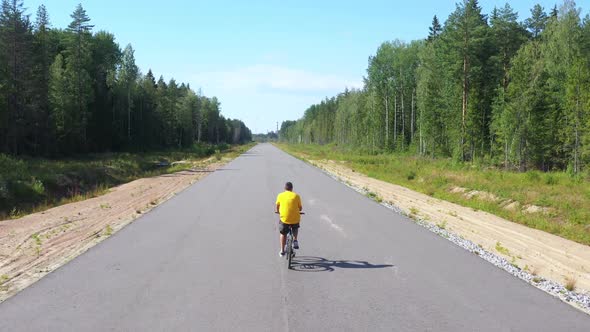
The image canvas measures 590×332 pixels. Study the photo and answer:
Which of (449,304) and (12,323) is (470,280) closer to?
(449,304)

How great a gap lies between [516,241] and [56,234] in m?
11.8

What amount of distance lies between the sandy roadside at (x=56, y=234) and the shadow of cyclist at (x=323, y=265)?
14.3 ft

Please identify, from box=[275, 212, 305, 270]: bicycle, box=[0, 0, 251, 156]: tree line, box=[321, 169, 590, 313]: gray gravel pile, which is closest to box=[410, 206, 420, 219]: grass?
box=[321, 169, 590, 313]: gray gravel pile

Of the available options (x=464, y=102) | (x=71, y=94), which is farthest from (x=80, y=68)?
(x=464, y=102)

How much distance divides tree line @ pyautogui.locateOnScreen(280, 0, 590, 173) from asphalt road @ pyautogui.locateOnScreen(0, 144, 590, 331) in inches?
1082

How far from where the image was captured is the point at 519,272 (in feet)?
28.7

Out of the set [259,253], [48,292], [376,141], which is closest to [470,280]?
[259,253]

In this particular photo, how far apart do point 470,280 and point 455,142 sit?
3800 cm

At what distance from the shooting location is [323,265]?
28.4 feet

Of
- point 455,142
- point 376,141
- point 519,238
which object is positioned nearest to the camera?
point 519,238

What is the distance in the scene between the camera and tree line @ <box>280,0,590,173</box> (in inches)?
1379

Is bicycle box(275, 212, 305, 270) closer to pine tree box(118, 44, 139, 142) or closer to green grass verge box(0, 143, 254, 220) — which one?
green grass verge box(0, 143, 254, 220)

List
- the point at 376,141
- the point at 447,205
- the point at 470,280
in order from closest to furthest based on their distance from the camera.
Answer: the point at 470,280 < the point at 447,205 < the point at 376,141

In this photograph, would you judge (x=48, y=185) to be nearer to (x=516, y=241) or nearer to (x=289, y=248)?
(x=289, y=248)
